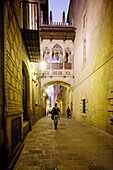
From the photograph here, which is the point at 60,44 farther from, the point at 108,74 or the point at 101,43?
the point at 108,74

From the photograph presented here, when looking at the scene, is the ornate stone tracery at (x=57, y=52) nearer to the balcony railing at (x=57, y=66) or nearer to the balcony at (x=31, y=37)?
the balcony railing at (x=57, y=66)

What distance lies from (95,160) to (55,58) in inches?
595

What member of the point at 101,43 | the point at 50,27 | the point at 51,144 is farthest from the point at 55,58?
the point at 51,144

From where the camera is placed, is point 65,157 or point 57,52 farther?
point 57,52

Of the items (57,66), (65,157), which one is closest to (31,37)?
(65,157)

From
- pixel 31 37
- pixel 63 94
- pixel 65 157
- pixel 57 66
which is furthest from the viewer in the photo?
pixel 63 94

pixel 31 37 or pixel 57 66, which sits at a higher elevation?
pixel 57 66

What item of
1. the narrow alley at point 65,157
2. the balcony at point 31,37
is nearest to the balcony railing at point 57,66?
the balcony at point 31,37

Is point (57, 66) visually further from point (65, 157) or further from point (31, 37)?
point (65, 157)

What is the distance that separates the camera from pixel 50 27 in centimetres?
1639

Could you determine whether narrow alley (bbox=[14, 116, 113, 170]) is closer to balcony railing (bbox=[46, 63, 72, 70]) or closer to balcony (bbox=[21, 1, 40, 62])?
balcony (bbox=[21, 1, 40, 62])

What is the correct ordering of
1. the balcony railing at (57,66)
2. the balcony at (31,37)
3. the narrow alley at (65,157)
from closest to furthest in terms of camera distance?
the narrow alley at (65,157) → the balcony at (31,37) → the balcony railing at (57,66)

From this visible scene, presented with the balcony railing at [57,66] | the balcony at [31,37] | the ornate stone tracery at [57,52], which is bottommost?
the balcony at [31,37]

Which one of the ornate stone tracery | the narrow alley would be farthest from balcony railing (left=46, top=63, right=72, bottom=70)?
the narrow alley
